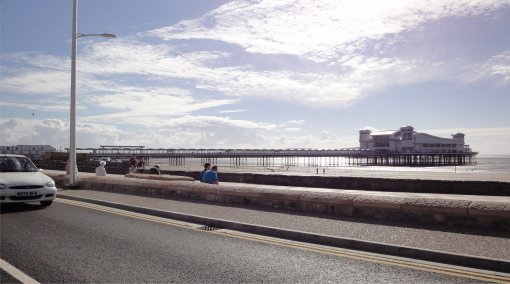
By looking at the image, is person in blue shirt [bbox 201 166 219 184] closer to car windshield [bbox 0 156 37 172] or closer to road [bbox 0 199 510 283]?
car windshield [bbox 0 156 37 172]

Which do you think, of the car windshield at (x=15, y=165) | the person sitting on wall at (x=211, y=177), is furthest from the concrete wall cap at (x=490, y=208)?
the car windshield at (x=15, y=165)

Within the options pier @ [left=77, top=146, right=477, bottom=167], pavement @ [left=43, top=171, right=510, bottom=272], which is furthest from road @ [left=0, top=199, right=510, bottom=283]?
pier @ [left=77, top=146, right=477, bottom=167]

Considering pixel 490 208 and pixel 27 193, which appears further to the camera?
pixel 27 193

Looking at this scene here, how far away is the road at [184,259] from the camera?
5.12m

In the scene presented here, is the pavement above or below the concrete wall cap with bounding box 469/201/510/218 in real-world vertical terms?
below

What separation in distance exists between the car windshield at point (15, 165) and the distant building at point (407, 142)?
4220 inches

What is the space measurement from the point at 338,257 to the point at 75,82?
47.3 ft

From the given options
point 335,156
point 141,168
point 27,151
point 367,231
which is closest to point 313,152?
point 335,156

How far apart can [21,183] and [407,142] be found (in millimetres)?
109984

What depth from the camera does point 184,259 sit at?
19.4 ft

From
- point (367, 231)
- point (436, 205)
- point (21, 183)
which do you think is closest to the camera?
point (367, 231)

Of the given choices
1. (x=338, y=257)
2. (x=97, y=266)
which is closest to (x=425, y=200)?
(x=338, y=257)

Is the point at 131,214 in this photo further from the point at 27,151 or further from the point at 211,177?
the point at 27,151

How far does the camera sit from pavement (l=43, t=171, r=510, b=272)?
594 centimetres
